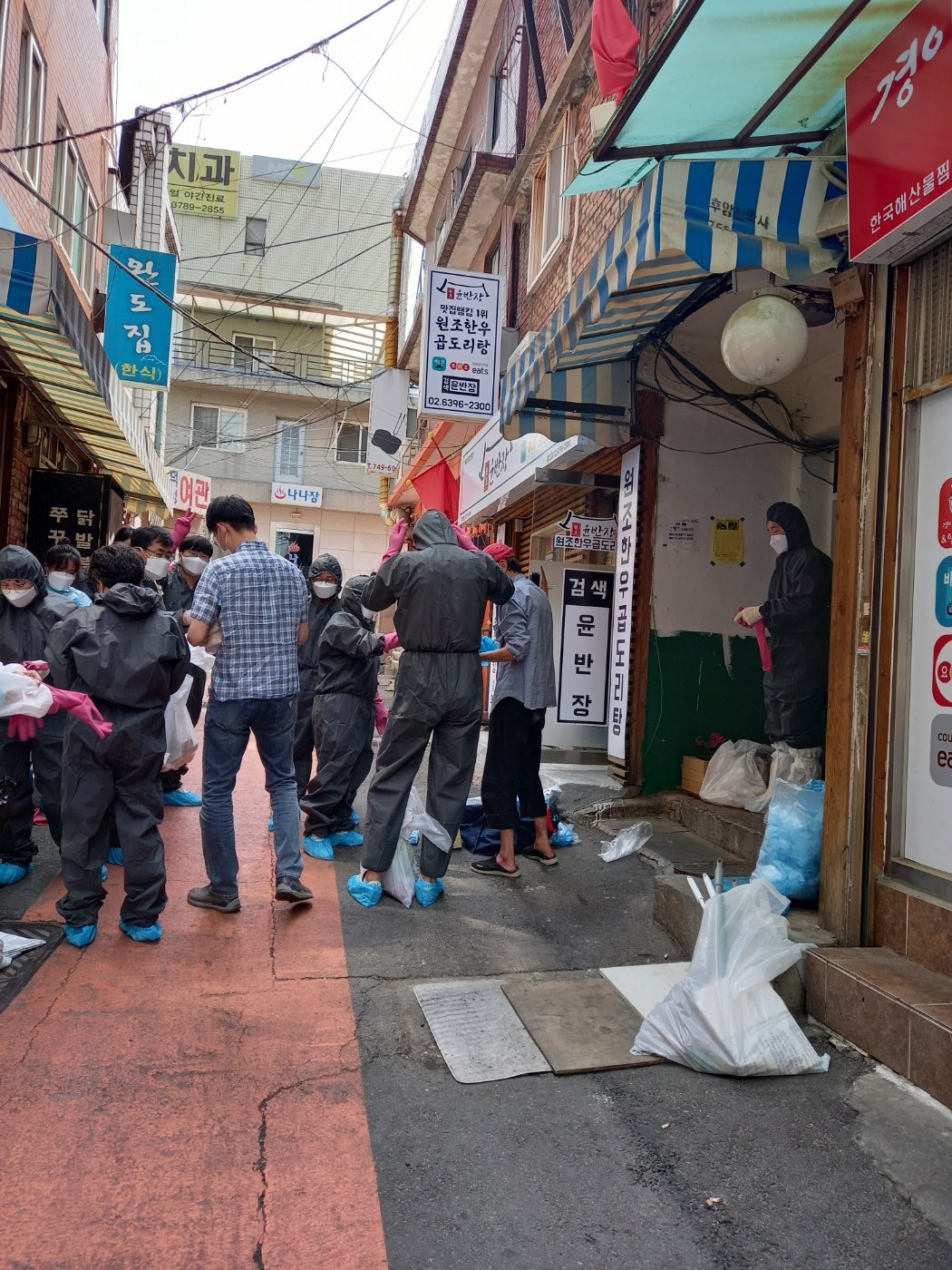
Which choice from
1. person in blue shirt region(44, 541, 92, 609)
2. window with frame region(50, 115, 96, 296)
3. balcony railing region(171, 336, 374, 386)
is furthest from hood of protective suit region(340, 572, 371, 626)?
balcony railing region(171, 336, 374, 386)

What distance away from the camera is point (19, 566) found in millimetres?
4656

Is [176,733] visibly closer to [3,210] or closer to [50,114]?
[3,210]

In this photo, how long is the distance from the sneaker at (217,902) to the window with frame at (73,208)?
919 centimetres

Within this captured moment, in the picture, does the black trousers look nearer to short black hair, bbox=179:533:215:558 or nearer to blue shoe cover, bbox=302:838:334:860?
blue shoe cover, bbox=302:838:334:860

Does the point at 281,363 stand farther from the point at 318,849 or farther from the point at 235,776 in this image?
the point at 235,776

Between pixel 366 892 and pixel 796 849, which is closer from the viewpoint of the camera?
pixel 796 849

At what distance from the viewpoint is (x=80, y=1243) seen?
2.10 m

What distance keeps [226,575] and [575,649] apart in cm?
356

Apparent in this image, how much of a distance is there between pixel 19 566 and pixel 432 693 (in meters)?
2.31

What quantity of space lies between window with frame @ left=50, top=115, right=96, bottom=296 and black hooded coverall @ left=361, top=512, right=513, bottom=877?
8.58m

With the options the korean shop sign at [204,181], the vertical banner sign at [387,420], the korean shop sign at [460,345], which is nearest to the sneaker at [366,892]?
the korean shop sign at [460,345]

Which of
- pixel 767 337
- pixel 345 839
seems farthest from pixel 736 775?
pixel 767 337

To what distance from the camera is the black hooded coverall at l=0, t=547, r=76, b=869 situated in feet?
15.1

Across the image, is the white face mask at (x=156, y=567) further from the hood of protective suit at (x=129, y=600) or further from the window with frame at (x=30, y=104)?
the window with frame at (x=30, y=104)
